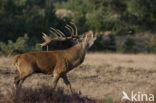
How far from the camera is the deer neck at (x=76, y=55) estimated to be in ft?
33.4

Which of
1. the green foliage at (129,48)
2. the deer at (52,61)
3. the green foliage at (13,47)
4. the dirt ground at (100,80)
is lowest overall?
the green foliage at (129,48)

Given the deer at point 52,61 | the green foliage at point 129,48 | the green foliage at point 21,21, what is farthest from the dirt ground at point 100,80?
the green foliage at point 129,48

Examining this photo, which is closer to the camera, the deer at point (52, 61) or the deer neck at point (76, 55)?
the deer at point (52, 61)

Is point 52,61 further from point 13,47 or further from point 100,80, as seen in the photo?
point 13,47

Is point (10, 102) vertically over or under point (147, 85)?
over

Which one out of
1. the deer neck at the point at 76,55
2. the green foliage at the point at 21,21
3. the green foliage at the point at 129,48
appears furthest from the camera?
the green foliage at the point at 129,48

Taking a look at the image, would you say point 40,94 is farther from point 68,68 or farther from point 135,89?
point 135,89

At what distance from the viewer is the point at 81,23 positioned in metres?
33.2

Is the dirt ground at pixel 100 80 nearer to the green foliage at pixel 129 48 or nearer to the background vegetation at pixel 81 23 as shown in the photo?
the background vegetation at pixel 81 23

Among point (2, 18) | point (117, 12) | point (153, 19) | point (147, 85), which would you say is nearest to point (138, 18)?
point (153, 19)

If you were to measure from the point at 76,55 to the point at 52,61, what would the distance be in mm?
856

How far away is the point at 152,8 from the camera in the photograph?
3797 centimetres

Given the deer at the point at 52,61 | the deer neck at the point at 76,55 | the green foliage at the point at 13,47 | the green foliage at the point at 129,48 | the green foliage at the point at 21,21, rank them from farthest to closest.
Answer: the green foliage at the point at 129,48, the green foliage at the point at 21,21, the green foliage at the point at 13,47, the deer neck at the point at 76,55, the deer at the point at 52,61

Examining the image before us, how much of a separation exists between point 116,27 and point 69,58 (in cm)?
2722
